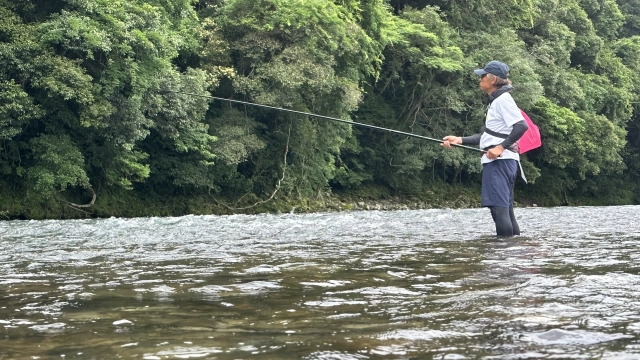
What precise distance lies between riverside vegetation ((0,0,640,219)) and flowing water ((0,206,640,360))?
6.50 meters

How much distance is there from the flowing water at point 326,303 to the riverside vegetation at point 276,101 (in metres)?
6.50

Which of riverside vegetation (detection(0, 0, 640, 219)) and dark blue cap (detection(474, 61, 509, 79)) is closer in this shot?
dark blue cap (detection(474, 61, 509, 79))

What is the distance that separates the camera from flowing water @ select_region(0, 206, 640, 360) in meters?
2.97

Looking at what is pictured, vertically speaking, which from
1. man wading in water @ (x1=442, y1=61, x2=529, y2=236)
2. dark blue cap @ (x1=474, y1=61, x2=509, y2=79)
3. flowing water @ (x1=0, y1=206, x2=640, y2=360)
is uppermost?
dark blue cap @ (x1=474, y1=61, x2=509, y2=79)

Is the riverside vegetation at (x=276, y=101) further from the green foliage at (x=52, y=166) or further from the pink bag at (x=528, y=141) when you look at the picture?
the pink bag at (x=528, y=141)

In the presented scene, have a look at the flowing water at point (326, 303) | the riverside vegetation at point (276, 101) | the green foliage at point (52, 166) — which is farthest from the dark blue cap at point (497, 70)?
the green foliage at point (52, 166)

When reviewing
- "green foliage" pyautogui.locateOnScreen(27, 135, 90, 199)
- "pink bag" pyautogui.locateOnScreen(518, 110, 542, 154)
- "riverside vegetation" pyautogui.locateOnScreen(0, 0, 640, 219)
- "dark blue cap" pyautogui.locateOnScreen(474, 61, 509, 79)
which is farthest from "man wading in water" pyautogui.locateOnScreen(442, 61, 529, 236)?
"green foliage" pyautogui.locateOnScreen(27, 135, 90, 199)

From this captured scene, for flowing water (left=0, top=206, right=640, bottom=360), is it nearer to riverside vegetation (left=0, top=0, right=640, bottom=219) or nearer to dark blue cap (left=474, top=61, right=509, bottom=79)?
dark blue cap (left=474, top=61, right=509, bottom=79)

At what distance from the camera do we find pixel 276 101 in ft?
83.0

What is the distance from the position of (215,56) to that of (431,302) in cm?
2245

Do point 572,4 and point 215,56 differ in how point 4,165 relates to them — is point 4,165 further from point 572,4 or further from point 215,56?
point 572,4

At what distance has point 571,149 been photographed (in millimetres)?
38406

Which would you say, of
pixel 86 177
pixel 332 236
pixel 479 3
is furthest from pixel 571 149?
pixel 332 236

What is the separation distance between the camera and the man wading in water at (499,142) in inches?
309
